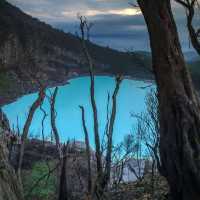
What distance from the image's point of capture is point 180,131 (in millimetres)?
8227

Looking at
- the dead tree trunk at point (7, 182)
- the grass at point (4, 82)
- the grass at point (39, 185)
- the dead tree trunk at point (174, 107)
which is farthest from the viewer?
the grass at point (4, 82)

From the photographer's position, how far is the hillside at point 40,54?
25547 mm

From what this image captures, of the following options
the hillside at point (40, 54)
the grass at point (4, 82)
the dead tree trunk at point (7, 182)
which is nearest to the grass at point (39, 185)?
the dead tree trunk at point (7, 182)

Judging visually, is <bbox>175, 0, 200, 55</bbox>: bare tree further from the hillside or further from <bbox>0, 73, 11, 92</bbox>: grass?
<bbox>0, 73, 11, 92</bbox>: grass

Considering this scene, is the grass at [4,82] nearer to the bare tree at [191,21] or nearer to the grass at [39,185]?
the grass at [39,185]

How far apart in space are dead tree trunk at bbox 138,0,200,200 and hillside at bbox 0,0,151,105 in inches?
551

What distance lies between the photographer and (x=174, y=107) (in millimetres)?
8352

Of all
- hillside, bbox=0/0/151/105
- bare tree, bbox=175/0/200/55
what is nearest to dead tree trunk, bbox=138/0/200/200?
bare tree, bbox=175/0/200/55

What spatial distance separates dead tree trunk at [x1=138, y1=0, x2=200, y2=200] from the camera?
26.9 ft

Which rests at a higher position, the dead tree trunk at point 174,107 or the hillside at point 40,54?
the hillside at point 40,54

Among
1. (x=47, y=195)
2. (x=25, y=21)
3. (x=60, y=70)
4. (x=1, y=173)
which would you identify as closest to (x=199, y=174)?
(x=1, y=173)

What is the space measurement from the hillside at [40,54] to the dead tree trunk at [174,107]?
14001mm

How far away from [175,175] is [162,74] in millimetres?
1613

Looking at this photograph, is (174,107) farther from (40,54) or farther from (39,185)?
(40,54)
